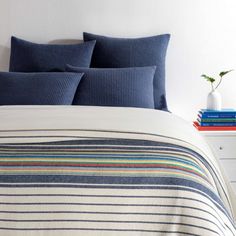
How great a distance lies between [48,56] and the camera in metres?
3.23

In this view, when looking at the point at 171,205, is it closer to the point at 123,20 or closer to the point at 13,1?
the point at 123,20

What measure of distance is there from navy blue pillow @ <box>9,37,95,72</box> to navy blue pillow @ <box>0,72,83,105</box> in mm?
289

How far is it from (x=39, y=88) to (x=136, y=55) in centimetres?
75

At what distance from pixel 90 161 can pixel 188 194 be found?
35 centimetres

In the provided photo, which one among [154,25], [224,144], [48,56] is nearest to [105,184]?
[224,144]

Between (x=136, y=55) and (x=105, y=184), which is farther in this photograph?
(x=136, y=55)

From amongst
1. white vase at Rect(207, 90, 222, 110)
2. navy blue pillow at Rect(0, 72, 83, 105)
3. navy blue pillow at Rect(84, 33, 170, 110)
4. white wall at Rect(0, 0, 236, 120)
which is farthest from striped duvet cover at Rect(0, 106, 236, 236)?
white wall at Rect(0, 0, 236, 120)

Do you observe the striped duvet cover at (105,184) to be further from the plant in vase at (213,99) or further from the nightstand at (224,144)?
the plant in vase at (213,99)

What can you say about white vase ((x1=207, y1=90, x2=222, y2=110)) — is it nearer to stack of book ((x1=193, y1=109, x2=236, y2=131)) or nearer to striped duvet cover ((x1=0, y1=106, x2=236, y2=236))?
stack of book ((x1=193, y1=109, x2=236, y2=131))

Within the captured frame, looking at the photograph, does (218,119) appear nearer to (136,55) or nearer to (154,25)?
(136,55)

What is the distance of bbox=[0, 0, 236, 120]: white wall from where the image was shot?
3477 millimetres

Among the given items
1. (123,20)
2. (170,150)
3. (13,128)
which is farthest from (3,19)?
(170,150)

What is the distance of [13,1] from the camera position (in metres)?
3.49

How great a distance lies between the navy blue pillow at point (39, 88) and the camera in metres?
2.80
